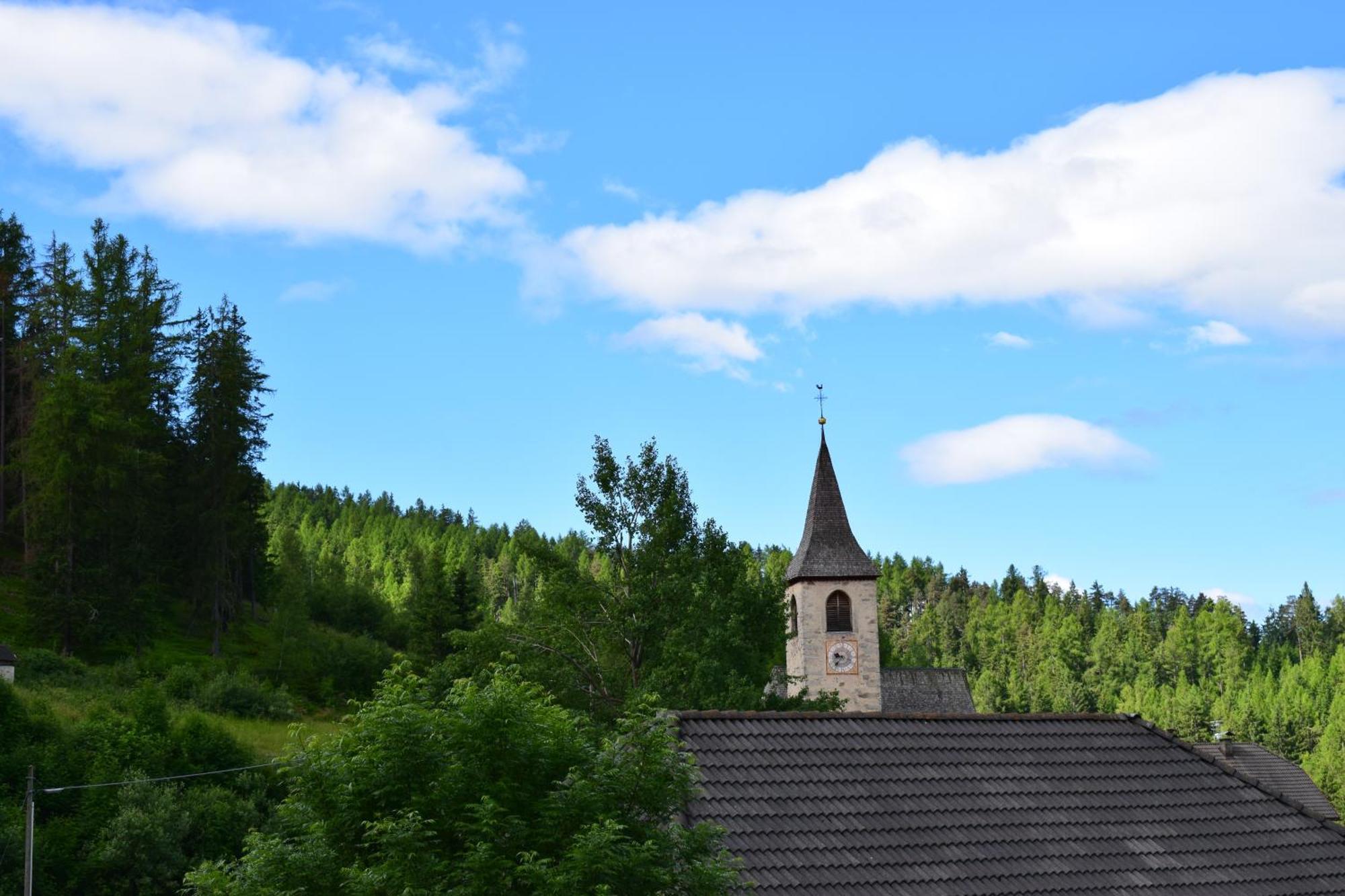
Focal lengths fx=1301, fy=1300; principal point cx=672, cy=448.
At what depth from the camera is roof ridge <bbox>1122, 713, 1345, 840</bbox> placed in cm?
1511

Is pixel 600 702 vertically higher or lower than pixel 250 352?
lower

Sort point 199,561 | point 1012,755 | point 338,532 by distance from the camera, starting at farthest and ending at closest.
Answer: point 338,532, point 199,561, point 1012,755

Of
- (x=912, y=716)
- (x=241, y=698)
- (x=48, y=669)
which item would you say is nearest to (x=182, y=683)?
(x=241, y=698)

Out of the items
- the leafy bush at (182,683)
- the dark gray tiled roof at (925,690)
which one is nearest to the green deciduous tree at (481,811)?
the leafy bush at (182,683)

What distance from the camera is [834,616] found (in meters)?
44.3

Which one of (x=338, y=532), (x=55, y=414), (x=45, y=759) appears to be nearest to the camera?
(x=45, y=759)

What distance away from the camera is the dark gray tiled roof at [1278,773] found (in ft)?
114

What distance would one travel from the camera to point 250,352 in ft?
207

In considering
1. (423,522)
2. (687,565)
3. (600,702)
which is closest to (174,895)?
(600,702)

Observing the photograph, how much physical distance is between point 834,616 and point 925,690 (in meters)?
9.54

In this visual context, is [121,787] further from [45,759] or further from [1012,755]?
[1012,755]

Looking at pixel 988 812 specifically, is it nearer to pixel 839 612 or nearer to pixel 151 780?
pixel 151 780

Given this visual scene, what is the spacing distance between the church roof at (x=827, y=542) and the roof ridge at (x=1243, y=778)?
27329mm

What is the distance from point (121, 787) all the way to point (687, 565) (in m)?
16.0
